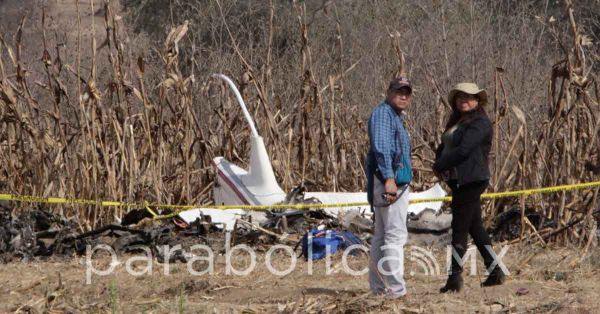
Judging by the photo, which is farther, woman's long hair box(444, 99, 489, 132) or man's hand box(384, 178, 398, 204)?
woman's long hair box(444, 99, 489, 132)

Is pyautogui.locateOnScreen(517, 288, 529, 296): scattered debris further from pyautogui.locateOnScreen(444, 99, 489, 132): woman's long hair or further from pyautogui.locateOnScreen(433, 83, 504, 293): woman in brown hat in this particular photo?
pyautogui.locateOnScreen(444, 99, 489, 132): woman's long hair

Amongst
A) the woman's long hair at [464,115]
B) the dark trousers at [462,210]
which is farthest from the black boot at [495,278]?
the woman's long hair at [464,115]

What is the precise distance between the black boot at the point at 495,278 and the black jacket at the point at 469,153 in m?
0.71

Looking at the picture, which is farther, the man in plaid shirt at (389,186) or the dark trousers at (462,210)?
the dark trousers at (462,210)

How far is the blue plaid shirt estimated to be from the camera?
7.10 metres

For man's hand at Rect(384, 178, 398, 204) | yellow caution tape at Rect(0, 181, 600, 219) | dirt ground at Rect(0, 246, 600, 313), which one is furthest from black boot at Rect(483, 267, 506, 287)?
yellow caution tape at Rect(0, 181, 600, 219)

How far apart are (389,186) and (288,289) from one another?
137 centimetres

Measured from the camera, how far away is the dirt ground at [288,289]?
6.77 meters

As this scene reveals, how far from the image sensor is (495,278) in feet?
25.7

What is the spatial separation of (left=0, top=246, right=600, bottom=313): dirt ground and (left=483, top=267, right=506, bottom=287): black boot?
0.05 metres

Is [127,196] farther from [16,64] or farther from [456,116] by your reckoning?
[456,116]

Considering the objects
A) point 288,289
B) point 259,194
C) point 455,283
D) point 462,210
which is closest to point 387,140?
point 462,210

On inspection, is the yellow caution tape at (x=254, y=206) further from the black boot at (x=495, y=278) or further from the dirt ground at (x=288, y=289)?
the black boot at (x=495, y=278)

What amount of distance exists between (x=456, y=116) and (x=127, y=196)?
4381 millimetres
